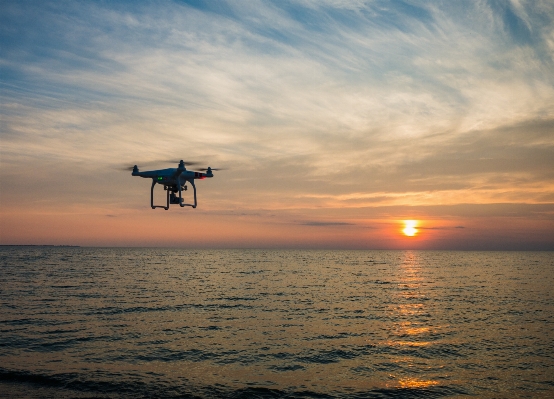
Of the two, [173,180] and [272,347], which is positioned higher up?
[173,180]

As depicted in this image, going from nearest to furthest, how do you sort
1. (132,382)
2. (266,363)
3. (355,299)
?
1. (132,382)
2. (266,363)
3. (355,299)

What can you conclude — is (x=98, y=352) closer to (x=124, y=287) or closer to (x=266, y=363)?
(x=266, y=363)

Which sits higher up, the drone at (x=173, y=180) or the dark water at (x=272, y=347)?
the drone at (x=173, y=180)

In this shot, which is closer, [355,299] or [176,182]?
[176,182]

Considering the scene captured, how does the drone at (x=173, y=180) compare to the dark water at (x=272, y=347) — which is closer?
the dark water at (x=272, y=347)

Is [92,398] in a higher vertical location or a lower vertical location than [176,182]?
lower

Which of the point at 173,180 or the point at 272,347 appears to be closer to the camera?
the point at 272,347

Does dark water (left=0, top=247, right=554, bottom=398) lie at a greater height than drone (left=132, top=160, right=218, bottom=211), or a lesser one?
lesser

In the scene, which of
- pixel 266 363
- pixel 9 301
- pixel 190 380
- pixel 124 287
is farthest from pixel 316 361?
pixel 124 287

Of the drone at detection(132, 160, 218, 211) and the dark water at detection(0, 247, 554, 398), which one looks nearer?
the dark water at detection(0, 247, 554, 398)

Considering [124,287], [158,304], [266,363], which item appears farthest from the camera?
[124,287]
